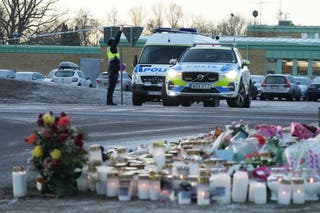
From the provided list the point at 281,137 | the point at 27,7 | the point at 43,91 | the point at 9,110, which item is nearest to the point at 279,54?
the point at 27,7

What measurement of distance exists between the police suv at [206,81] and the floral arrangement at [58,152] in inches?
534

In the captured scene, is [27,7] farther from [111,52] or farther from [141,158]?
[141,158]

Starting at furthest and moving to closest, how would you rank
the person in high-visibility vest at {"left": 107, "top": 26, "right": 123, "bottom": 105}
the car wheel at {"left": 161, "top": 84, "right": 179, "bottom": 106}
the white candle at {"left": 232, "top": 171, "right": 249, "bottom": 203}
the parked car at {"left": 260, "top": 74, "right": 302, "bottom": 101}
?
the parked car at {"left": 260, "top": 74, "right": 302, "bottom": 101} < the person in high-visibility vest at {"left": 107, "top": 26, "right": 123, "bottom": 105} < the car wheel at {"left": 161, "top": 84, "right": 179, "bottom": 106} < the white candle at {"left": 232, "top": 171, "right": 249, "bottom": 203}

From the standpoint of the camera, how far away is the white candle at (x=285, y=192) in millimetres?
6004

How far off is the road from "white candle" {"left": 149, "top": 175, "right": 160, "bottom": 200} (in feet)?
6.43

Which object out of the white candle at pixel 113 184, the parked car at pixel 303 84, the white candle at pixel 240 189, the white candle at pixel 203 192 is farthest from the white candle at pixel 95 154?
the parked car at pixel 303 84

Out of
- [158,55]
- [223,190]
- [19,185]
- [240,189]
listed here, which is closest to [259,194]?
[240,189]

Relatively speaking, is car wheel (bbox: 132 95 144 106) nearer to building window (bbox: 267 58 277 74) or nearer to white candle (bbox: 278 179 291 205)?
white candle (bbox: 278 179 291 205)

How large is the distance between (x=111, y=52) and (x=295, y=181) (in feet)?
53.6

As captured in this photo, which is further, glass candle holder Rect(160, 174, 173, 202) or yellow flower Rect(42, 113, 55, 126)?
yellow flower Rect(42, 113, 55, 126)

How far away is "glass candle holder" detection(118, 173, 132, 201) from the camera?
20.7 feet

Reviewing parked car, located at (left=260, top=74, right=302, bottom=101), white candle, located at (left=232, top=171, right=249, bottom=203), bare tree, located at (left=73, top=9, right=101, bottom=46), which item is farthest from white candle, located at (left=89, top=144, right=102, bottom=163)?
bare tree, located at (left=73, top=9, right=101, bottom=46)

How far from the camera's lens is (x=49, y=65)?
68.1 m

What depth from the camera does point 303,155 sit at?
6797 millimetres
